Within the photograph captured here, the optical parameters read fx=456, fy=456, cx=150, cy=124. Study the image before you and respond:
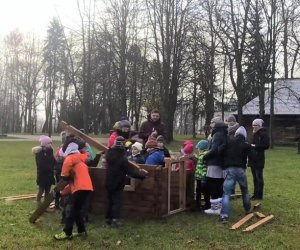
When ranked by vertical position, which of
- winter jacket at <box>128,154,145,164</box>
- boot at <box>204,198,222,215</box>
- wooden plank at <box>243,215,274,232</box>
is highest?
winter jacket at <box>128,154,145,164</box>

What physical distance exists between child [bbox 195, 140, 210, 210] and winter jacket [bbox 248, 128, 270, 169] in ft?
6.28

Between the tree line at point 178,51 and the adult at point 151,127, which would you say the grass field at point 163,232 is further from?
the tree line at point 178,51

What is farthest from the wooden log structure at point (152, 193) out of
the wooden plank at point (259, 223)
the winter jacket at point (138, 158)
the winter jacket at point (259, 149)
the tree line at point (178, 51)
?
the tree line at point (178, 51)

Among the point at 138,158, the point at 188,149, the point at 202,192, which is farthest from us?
the point at 188,149

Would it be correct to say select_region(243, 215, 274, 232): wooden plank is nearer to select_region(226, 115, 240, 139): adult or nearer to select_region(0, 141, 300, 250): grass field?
select_region(0, 141, 300, 250): grass field

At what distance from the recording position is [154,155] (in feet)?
28.8

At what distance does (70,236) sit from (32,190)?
5448mm

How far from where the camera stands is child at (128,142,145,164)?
9070mm

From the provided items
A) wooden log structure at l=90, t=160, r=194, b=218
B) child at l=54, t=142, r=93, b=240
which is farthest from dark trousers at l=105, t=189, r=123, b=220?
child at l=54, t=142, r=93, b=240

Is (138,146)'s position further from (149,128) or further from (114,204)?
(114,204)

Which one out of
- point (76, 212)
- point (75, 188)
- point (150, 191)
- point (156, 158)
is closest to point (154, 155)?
point (156, 158)

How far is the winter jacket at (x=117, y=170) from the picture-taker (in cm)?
781

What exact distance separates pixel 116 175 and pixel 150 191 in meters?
0.83

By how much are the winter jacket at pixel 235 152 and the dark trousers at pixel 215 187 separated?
0.49 metres
